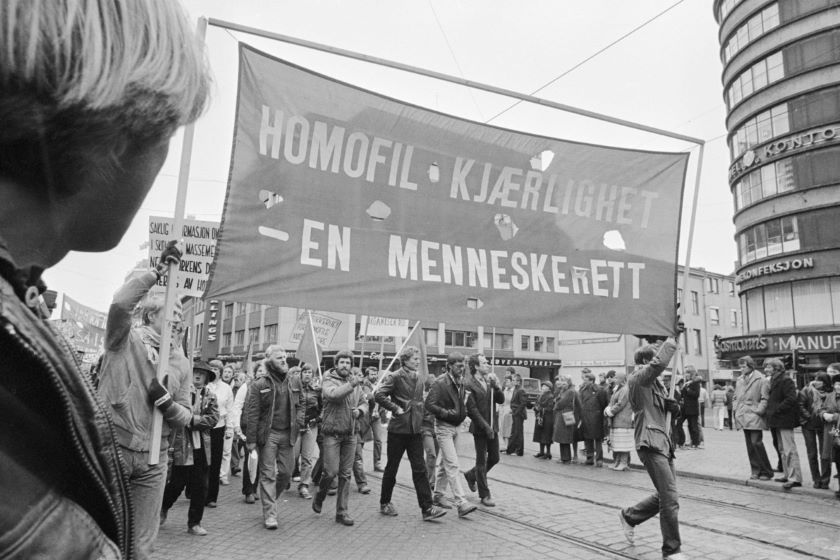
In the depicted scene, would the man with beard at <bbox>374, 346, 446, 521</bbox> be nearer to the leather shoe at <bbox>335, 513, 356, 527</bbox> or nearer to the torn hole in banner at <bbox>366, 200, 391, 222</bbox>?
the leather shoe at <bbox>335, 513, 356, 527</bbox>

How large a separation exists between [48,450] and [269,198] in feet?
12.4

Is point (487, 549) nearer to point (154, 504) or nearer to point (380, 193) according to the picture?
point (154, 504)

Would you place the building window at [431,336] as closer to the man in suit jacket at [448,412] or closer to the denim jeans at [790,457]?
the denim jeans at [790,457]

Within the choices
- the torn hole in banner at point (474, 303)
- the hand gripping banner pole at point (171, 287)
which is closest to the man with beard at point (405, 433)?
the torn hole in banner at point (474, 303)

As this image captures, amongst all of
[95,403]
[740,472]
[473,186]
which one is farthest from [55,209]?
[740,472]

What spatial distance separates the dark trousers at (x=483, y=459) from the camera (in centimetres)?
834

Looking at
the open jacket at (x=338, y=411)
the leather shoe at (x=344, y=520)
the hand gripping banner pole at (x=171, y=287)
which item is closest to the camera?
the hand gripping banner pole at (x=171, y=287)

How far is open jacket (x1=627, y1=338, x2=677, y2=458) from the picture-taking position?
601 centimetres

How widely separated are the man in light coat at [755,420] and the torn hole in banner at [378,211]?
8.91m

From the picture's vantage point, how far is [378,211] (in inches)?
184

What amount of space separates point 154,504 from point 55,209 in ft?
13.3

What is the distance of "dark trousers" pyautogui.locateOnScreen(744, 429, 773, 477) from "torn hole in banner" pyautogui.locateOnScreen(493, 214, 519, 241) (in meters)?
7.91

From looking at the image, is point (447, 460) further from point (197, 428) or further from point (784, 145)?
point (784, 145)

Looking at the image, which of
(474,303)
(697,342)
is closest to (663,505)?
(474,303)
